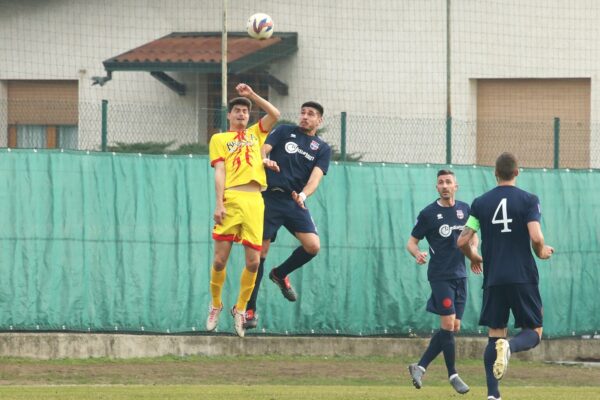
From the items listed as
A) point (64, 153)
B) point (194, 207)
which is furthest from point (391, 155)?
point (64, 153)

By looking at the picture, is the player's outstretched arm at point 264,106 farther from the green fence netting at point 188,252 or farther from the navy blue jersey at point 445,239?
the green fence netting at point 188,252

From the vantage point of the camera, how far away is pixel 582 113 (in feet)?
99.8

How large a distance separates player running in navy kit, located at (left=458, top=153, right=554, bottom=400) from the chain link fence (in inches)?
314

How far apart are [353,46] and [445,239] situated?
49.6ft

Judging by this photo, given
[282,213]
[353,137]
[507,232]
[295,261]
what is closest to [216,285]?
[295,261]

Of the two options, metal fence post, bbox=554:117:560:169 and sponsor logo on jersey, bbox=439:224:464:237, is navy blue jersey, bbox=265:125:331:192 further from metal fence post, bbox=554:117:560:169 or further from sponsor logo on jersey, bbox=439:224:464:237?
metal fence post, bbox=554:117:560:169

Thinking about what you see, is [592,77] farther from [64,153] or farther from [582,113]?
[64,153]

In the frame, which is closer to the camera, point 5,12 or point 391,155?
point 391,155

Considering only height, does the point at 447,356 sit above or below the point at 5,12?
below

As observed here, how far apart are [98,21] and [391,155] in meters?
11.6

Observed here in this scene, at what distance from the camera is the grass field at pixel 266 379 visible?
606 inches

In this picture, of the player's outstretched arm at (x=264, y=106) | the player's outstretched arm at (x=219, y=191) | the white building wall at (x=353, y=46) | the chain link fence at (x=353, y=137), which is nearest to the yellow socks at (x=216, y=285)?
the player's outstretched arm at (x=219, y=191)

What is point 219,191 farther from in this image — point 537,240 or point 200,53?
point 200,53

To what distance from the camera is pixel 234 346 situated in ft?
66.3
